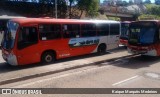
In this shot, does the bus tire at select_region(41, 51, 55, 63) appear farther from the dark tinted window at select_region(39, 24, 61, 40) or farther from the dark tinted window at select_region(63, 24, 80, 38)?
the dark tinted window at select_region(63, 24, 80, 38)

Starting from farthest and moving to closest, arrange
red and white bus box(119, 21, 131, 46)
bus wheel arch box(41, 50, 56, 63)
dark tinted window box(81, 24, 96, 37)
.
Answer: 1. red and white bus box(119, 21, 131, 46)
2. dark tinted window box(81, 24, 96, 37)
3. bus wheel arch box(41, 50, 56, 63)

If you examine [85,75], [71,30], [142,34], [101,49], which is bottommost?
[85,75]

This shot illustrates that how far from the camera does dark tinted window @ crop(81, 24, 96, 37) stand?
15348 mm

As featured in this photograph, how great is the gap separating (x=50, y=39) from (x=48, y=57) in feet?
3.33

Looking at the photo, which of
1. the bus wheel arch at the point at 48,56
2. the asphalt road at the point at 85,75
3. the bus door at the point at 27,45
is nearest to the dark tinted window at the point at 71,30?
the bus wheel arch at the point at 48,56

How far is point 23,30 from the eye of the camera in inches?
472

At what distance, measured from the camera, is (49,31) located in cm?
1324

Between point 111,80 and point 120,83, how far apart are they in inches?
20.8

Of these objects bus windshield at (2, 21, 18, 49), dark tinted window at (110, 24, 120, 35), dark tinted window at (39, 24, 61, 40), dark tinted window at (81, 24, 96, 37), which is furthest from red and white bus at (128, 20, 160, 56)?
bus windshield at (2, 21, 18, 49)

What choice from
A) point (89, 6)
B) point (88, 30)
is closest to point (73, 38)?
point (88, 30)

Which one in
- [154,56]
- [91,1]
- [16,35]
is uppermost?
[91,1]

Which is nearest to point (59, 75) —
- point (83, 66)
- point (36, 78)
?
point (36, 78)

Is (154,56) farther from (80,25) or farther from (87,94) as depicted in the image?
(87,94)

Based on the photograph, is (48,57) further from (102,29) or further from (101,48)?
(102,29)
